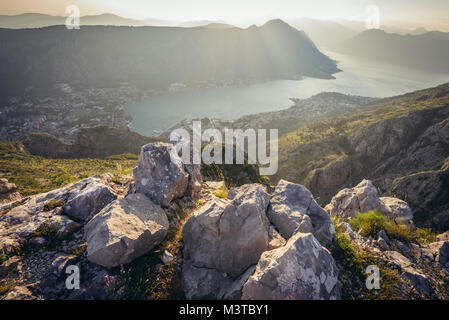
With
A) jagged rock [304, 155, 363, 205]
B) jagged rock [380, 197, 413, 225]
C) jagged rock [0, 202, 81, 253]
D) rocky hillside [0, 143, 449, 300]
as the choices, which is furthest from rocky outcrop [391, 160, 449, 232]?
jagged rock [0, 202, 81, 253]

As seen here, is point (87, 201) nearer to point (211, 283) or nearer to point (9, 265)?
point (9, 265)

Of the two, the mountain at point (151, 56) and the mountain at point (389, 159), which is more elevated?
the mountain at point (151, 56)

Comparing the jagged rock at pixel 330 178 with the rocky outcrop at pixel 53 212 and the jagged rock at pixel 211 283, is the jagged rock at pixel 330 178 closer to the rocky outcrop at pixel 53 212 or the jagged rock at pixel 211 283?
the jagged rock at pixel 211 283

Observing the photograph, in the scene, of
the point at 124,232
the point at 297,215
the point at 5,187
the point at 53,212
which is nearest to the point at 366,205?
the point at 297,215

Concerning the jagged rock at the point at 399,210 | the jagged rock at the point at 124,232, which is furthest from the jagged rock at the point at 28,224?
the jagged rock at the point at 399,210

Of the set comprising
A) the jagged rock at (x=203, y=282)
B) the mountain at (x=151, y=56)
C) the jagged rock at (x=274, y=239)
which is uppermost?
the mountain at (x=151, y=56)

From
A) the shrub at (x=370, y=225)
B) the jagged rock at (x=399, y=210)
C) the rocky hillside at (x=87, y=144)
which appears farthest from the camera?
the rocky hillside at (x=87, y=144)
